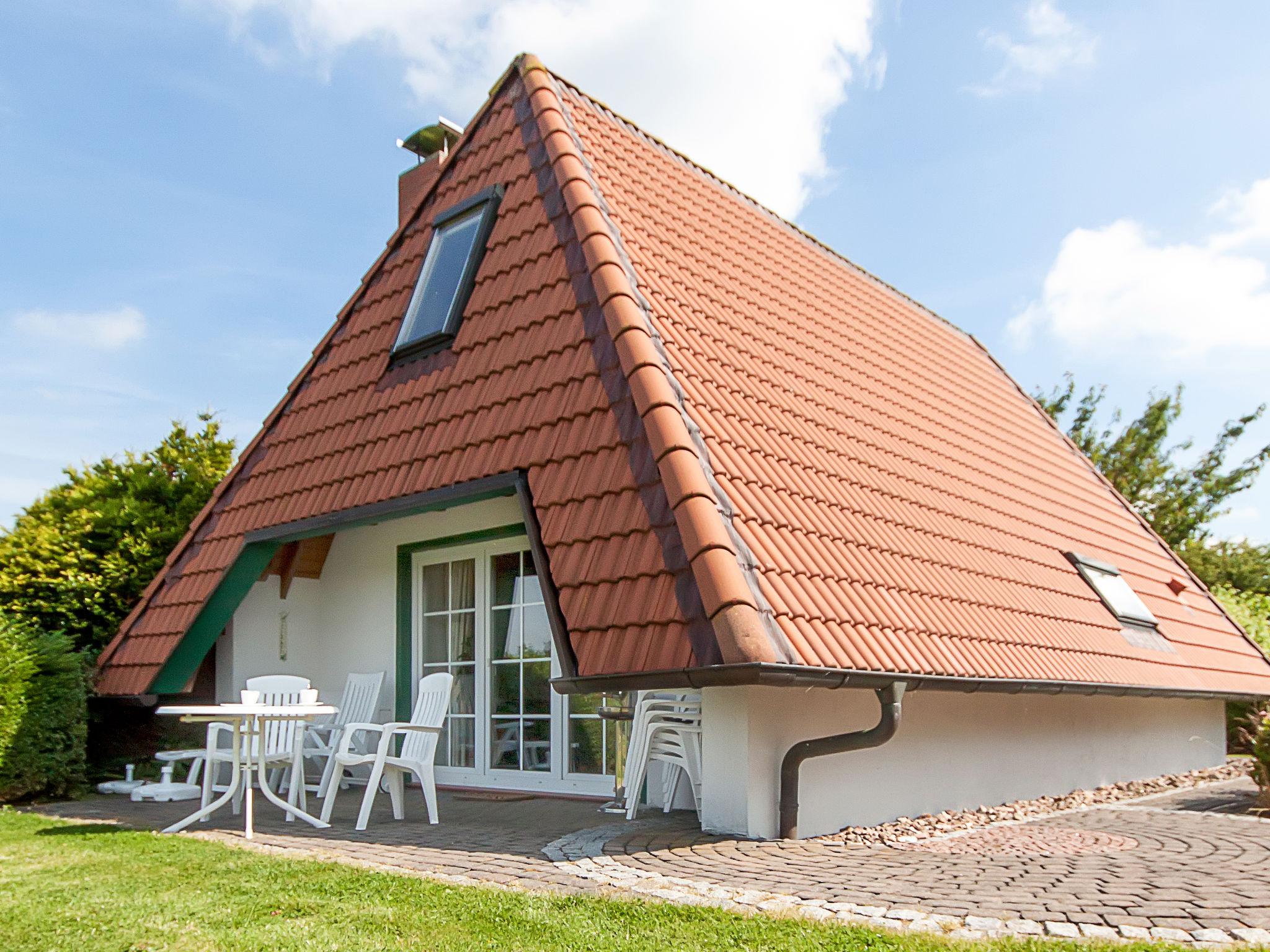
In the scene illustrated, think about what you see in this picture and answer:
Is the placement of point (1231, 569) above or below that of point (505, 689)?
above

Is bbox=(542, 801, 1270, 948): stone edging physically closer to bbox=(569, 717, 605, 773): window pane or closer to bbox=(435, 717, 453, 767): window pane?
bbox=(569, 717, 605, 773): window pane

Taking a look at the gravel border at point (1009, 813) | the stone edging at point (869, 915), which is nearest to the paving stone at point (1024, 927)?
the stone edging at point (869, 915)

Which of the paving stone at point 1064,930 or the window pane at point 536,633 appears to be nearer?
the paving stone at point 1064,930

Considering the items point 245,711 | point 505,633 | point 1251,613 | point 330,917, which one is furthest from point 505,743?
point 1251,613

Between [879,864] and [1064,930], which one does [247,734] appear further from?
[1064,930]

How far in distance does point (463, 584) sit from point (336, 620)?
1950 mm

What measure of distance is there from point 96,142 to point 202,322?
156 inches

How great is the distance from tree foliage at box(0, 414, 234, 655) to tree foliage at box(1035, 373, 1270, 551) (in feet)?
78.0

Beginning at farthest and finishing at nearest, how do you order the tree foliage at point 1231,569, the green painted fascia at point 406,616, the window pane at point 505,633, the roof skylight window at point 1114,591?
the tree foliage at point 1231,569, the roof skylight window at point 1114,591, the green painted fascia at point 406,616, the window pane at point 505,633

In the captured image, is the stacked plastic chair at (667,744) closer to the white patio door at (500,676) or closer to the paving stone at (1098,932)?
the white patio door at (500,676)

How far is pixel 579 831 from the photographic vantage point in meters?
6.90

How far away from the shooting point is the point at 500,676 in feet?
31.7

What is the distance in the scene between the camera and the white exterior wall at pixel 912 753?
6.58m

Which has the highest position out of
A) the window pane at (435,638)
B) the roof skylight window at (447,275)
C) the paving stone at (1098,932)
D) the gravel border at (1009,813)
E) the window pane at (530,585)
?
the roof skylight window at (447,275)
